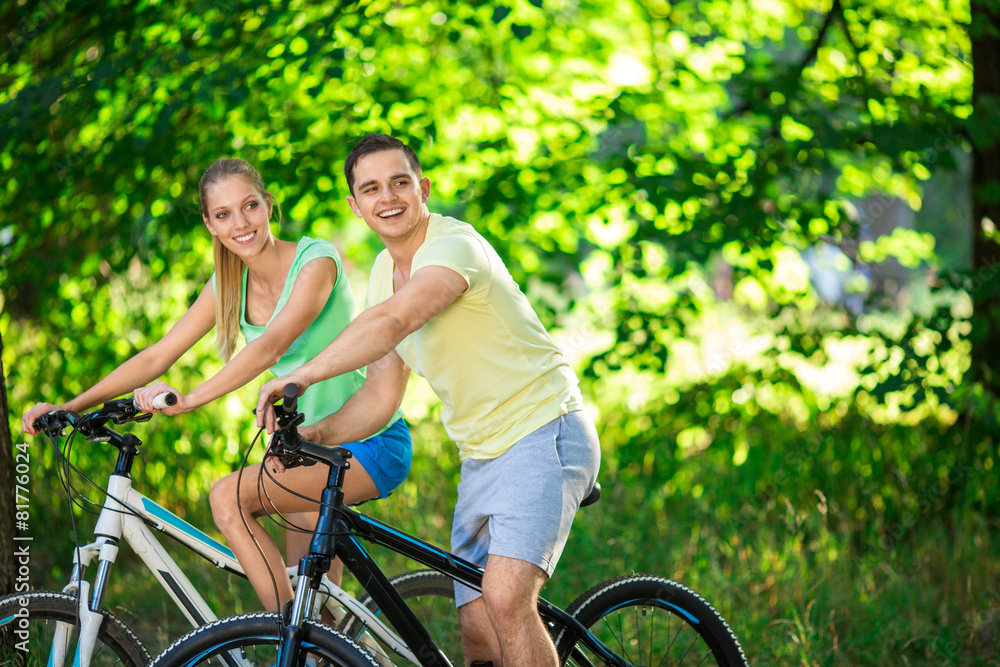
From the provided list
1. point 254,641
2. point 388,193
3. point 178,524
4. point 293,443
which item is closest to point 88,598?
point 178,524

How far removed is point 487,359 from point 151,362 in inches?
43.3

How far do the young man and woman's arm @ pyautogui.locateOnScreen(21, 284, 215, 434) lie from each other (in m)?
0.55

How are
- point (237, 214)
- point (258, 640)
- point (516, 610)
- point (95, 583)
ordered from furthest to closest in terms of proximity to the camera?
point (237, 214)
point (95, 583)
point (516, 610)
point (258, 640)

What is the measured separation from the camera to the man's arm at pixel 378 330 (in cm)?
190

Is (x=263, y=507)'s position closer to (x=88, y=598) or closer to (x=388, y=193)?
(x=88, y=598)

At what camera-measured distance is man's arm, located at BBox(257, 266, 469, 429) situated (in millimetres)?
1897

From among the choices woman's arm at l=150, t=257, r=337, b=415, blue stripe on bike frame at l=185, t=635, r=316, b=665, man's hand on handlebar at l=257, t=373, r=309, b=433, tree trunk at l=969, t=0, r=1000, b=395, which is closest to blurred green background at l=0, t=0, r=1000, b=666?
tree trunk at l=969, t=0, r=1000, b=395

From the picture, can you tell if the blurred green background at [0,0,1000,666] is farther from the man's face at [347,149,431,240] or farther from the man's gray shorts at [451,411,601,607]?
the man's gray shorts at [451,411,601,607]

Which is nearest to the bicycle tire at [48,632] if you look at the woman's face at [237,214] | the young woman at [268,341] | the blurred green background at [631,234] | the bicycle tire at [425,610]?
the young woman at [268,341]

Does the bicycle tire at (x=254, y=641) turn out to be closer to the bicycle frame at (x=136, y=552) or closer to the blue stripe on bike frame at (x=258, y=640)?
the blue stripe on bike frame at (x=258, y=640)

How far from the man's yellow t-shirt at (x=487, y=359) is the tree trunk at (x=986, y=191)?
10.7 feet

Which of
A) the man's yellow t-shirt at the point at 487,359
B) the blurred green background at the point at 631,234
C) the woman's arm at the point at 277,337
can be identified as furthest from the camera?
the blurred green background at the point at 631,234

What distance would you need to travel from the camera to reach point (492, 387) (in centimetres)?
227

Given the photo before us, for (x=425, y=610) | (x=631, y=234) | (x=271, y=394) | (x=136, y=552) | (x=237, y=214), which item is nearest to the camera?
(x=271, y=394)
